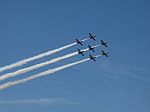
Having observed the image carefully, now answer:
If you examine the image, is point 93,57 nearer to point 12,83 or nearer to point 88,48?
point 88,48

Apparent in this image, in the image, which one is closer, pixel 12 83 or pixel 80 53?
pixel 12 83

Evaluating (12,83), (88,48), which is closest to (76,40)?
(88,48)

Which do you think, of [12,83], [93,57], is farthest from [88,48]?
[12,83]

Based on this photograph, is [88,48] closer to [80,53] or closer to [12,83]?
[80,53]

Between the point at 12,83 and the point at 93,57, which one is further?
the point at 93,57

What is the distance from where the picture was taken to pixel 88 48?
195000 mm

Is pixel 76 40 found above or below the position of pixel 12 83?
above

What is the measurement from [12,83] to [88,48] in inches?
1666

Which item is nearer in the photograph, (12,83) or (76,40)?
(12,83)

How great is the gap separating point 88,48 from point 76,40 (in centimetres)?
683

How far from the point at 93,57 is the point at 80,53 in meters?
6.71

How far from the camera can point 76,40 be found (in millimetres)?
194875

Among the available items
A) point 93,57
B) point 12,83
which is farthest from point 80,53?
point 12,83

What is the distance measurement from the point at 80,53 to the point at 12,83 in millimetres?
35890
